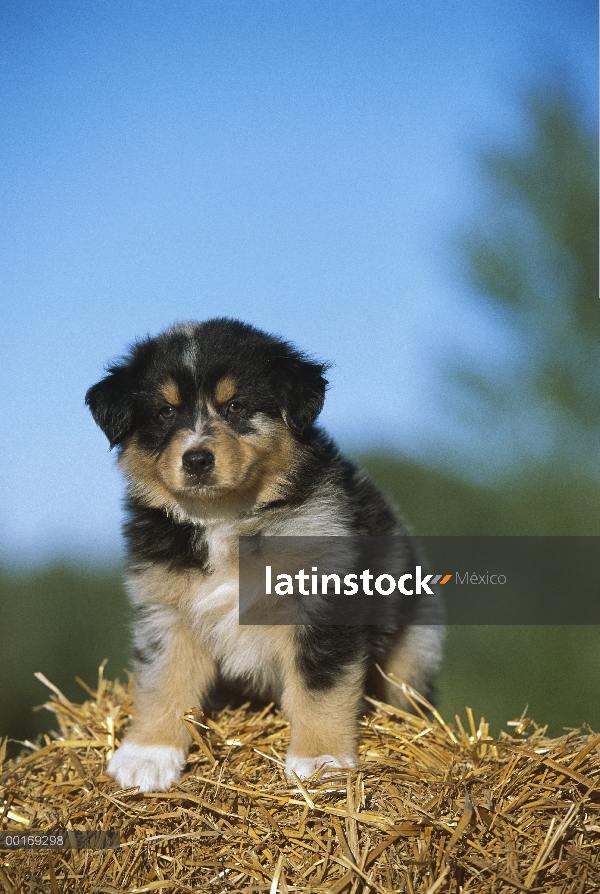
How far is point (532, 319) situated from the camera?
272 inches

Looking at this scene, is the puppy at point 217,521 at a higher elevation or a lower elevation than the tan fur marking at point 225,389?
lower

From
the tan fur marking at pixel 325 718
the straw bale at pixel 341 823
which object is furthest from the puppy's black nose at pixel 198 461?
the straw bale at pixel 341 823

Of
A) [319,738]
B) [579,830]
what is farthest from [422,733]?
[579,830]

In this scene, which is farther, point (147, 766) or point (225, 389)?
point (225, 389)

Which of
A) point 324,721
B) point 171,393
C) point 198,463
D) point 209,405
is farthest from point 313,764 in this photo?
point 171,393

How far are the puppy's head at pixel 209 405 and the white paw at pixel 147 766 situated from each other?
1.07 metres

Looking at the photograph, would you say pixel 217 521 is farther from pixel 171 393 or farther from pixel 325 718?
pixel 325 718

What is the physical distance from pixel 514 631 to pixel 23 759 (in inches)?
181

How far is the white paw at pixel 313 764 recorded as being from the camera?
2992mm

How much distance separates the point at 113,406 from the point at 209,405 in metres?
0.46

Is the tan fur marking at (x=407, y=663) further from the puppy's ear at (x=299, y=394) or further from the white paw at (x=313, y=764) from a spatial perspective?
the puppy's ear at (x=299, y=394)

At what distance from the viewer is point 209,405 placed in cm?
331

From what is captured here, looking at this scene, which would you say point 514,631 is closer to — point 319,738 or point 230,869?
point 319,738

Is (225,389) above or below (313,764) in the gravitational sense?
above
